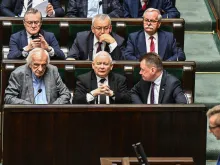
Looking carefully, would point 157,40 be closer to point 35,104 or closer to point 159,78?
point 159,78

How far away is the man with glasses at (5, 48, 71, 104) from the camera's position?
14.9 feet

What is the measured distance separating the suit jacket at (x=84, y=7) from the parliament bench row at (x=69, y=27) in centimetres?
34

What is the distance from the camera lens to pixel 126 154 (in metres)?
4.30

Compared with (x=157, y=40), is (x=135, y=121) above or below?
below

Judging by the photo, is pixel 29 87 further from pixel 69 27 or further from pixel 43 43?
pixel 69 27

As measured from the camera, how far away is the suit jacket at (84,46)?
16.8ft

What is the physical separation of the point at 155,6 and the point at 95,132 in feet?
5.50

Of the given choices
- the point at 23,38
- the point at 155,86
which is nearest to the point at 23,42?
the point at 23,38

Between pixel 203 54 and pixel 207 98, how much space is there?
575 millimetres

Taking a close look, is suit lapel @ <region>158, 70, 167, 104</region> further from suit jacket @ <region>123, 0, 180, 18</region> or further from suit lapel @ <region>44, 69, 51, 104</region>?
suit jacket @ <region>123, 0, 180, 18</region>

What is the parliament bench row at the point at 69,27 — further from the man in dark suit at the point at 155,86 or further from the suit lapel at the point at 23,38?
the man in dark suit at the point at 155,86

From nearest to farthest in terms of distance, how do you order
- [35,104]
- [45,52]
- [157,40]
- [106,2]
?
[35,104] < [45,52] < [157,40] < [106,2]

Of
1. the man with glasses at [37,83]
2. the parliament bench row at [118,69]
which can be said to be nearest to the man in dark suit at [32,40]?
the parliament bench row at [118,69]

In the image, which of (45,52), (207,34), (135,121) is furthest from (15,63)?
(207,34)
